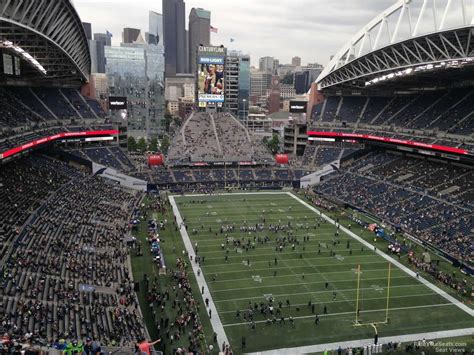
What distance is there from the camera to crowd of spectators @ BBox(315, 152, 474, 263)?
1542 inches

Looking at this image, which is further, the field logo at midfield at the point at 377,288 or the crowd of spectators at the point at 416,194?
A: the crowd of spectators at the point at 416,194

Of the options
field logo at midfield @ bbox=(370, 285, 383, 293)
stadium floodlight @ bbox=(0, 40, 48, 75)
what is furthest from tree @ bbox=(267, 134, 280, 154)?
field logo at midfield @ bbox=(370, 285, 383, 293)

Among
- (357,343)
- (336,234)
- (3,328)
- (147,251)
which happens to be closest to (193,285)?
(147,251)

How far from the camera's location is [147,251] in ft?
119

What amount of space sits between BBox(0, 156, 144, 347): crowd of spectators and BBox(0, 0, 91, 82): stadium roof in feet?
36.6

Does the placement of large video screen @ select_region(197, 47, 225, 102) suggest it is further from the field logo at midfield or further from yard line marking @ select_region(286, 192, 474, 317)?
the field logo at midfield

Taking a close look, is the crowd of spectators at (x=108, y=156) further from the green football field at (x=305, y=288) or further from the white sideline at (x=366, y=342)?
the white sideline at (x=366, y=342)

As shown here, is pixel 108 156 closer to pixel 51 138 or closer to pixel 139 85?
pixel 51 138

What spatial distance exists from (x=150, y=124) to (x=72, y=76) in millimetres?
63139

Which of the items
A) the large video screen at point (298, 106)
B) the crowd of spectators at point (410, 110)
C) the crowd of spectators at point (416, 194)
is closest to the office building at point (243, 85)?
the large video screen at point (298, 106)

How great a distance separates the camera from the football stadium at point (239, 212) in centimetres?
2377

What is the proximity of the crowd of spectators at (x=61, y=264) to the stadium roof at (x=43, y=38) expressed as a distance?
11162 mm

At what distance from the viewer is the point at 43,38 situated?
3806cm

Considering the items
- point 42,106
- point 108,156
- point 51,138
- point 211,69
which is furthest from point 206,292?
point 211,69
